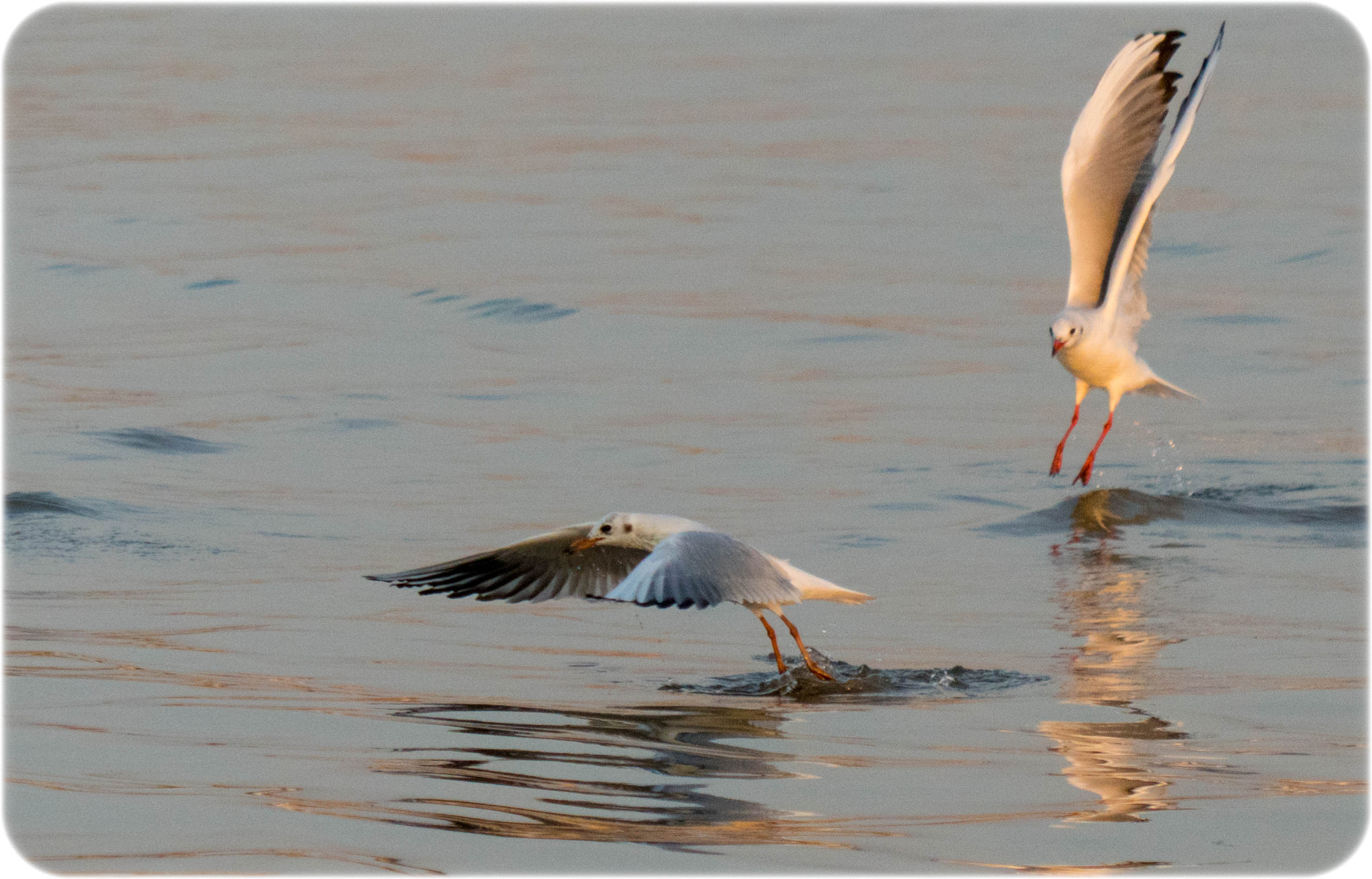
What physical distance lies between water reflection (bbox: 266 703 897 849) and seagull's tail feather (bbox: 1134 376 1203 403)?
5.20 metres

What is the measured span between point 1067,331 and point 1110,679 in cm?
361

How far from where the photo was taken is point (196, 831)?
5117 millimetres

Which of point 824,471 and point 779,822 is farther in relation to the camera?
point 824,471

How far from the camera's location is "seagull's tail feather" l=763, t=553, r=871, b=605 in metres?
6.91

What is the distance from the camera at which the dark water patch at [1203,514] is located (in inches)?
388

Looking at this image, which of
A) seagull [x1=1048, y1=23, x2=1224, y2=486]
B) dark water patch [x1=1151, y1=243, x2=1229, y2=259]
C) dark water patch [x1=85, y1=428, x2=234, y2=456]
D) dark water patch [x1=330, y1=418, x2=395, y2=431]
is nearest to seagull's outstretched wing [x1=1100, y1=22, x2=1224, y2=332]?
seagull [x1=1048, y1=23, x2=1224, y2=486]

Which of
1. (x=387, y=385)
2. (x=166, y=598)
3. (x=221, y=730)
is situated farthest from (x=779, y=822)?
(x=387, y=385)

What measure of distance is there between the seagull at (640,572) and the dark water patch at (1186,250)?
11.8 meters

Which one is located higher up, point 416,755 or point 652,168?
point 652,168

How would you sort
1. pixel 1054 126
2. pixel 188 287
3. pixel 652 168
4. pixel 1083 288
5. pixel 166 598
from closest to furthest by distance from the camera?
pixel 166 598 < pixel 1083 288 < pixel 188 287 < pixel 652 168 < pixel 1054 126

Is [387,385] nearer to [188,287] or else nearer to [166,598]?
[188,287]

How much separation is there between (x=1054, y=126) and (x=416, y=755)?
2184cm

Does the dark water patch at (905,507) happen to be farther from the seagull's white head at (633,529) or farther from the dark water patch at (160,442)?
the dark water patch at (160,442)

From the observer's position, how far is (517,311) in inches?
626
